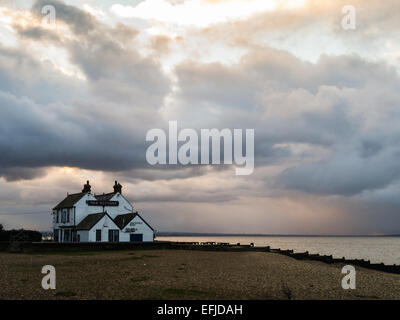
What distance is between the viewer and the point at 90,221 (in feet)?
192

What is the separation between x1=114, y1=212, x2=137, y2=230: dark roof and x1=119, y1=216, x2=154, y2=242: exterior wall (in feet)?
1.54

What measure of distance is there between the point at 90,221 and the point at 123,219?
5.10 meters

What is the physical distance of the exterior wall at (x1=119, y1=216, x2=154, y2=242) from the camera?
58987 millimetres

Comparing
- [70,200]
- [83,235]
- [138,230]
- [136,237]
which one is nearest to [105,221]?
[83,235]

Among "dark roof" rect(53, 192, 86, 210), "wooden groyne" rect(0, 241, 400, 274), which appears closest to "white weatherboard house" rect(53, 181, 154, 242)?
"dark roof" rect(53, 192, 86, 210)

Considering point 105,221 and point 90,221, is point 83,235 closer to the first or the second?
point 90,221

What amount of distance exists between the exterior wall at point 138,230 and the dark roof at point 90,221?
3962 mm

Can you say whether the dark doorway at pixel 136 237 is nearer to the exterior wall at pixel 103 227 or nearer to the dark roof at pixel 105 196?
the exterior wall at pixel 103 227

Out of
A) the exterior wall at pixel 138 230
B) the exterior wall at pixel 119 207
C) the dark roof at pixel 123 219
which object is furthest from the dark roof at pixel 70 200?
the exterior wall at pixel 138 230

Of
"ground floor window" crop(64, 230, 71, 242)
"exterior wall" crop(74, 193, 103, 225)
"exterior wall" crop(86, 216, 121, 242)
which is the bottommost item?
"ground floor window" crop(64, 230, 71, 242)

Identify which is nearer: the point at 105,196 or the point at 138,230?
the point at 138,230

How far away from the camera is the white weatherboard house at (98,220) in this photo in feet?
188

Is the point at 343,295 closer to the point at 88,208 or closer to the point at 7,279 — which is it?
the point at 7,279

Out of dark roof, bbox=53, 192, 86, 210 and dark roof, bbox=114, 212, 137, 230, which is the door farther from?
dark roof, bbox=53, 192, 86, 210
